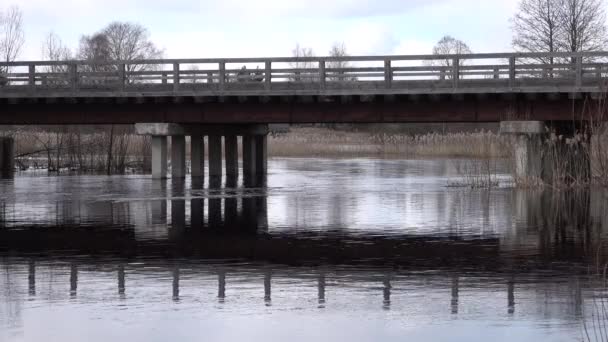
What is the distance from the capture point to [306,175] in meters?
45.3

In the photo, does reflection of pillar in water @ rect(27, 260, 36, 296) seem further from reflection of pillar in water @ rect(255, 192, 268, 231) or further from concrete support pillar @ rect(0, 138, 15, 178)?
concrete support pillar @ rect(0, 138, 15, 178)

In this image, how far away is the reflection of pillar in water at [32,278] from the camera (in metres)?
12.7

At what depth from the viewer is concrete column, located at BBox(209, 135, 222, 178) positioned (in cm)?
4678

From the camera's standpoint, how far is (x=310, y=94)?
36.2 m

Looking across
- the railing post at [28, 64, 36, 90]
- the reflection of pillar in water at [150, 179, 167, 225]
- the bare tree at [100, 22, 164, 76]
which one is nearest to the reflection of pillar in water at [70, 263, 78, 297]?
the reflection of pillar in water at [150, 179, 167, 225]

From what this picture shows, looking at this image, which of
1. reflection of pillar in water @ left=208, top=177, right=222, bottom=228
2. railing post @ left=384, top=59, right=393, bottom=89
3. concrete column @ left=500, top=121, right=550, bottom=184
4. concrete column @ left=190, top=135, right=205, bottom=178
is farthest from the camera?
concrete column @ left=190, top=135, right=205, bottom=178

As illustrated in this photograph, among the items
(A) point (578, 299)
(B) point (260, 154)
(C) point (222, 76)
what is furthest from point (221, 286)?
(B) point (260, 154)

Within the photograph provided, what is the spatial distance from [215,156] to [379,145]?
106 ft

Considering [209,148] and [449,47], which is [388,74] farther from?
[449,47]

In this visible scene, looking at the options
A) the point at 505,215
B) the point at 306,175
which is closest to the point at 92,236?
the point at 505,215

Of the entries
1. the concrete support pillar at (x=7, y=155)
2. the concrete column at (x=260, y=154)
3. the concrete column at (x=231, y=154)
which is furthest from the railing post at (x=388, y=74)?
the concrete support pillar at (x=7, y=155)

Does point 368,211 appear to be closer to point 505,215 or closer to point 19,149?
point 505,215

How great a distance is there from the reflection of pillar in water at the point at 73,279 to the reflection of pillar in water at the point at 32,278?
1.45 ft

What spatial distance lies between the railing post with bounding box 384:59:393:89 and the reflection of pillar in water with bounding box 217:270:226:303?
22.0 m
